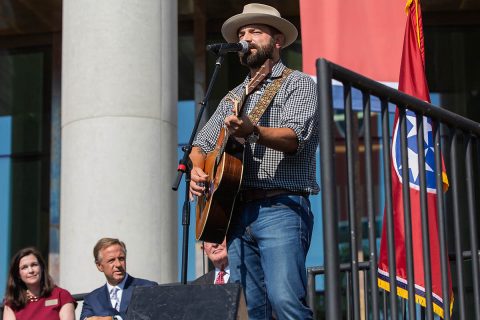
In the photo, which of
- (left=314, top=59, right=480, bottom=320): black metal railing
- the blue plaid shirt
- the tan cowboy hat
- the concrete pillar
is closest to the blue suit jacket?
the concrete pillar

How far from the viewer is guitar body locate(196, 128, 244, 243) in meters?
4.43

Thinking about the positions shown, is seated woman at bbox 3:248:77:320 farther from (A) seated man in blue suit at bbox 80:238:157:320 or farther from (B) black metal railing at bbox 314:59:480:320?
(B) black metal railing at bbox 314:59:480:320

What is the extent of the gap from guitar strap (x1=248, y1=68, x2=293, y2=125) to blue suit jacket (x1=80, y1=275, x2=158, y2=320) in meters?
2.47

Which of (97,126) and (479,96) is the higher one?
(479,96)

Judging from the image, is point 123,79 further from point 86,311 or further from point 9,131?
point 9,131

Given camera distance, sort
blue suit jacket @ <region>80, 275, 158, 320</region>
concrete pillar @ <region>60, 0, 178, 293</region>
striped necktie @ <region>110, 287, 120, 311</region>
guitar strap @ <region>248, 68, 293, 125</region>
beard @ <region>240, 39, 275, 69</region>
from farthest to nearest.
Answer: concrete pillar @ <region>60, 0, 178, 293</region> < striped necktie @ <region>110, 287, 120, 311</region> < blue suit jacket @ <region>80, 275, 158, 320</region> < beard @ <region>240, 39, 275, 69</region> < guitar strap @ <region>248, 68, 293, 125</region>

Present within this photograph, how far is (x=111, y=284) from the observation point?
276 inches

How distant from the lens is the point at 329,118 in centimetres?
326

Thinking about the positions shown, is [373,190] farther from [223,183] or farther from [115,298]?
[115,298]

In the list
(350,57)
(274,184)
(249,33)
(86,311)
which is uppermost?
(350,57)

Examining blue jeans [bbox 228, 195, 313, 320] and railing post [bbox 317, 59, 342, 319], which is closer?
railing post [bbox 317, 59, 342, 319]

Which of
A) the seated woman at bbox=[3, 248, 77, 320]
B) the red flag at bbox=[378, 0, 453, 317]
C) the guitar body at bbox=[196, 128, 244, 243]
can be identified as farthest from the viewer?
the seated woman at bbox=[3, 248, 77, 320]

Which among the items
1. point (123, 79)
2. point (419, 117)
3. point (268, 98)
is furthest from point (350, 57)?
point (419, 117)

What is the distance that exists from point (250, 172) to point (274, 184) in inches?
5.7
